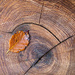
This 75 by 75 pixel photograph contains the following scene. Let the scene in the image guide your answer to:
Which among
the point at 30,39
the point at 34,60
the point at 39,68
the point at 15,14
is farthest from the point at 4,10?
the point at 39,68

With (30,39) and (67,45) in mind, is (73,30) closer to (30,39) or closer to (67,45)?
(67,45)

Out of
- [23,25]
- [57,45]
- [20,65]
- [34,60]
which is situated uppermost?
[23,25]

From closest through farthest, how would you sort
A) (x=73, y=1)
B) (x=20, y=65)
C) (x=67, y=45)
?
(x=73, y=1)
(x=67, y=45)
(x=20, y=65)

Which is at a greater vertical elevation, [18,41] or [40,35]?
[40,35]

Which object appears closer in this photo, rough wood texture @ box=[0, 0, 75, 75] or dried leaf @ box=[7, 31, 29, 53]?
rough wood texture @ box=[0, 0, 75, 75]
